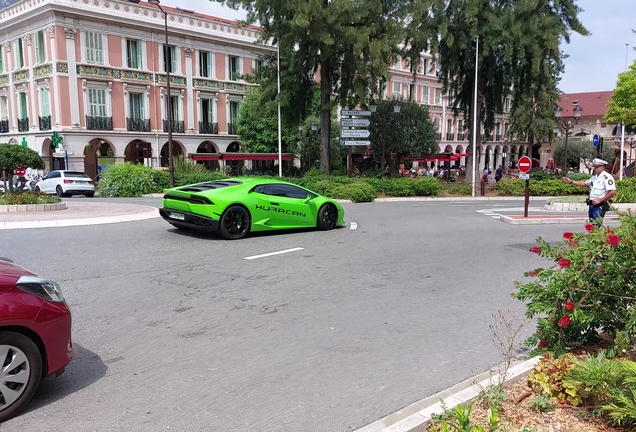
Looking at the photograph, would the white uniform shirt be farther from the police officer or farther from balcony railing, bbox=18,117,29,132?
balcony railing, bbox=18,117,29,132

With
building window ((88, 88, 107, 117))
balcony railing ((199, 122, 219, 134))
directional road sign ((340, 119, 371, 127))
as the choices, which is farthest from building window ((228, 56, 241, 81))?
directional road sign ((340, 119, 371, 127))

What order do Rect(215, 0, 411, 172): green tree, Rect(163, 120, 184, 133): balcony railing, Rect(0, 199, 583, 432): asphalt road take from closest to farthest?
Rect(0, 199, 583, 432): asphalt road, Rect(215, 0, 411, 172): green tree, Rect(163, 120, 184, 133): balcony railing

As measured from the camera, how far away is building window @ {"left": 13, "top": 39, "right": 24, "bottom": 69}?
36.6 m

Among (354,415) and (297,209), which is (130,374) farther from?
(297,209)

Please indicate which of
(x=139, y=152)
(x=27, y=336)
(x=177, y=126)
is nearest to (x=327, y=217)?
(x=27, y=336)

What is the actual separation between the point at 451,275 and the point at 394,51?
21791 mm

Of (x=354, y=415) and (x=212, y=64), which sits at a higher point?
(x=212, y=64)

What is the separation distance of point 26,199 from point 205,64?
28.3 meters

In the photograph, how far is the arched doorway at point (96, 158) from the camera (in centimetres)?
3759

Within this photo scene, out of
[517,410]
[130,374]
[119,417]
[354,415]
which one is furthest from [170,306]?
[517,410]

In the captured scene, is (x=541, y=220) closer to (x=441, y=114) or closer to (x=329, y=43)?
(x=329, y=43)

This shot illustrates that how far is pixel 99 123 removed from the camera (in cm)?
3606

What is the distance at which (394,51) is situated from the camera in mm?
27562

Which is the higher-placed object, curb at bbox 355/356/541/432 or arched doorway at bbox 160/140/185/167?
arched doorway at bbox 160/140/185/167
